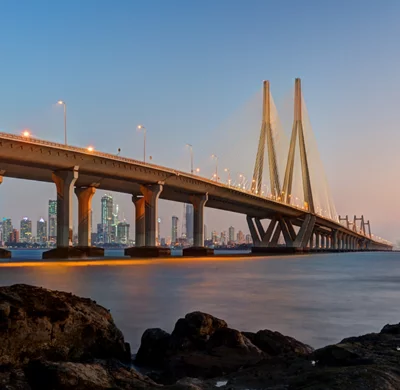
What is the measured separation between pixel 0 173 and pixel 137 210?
2696 cm

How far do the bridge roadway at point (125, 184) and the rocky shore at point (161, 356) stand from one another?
40938 millimetres

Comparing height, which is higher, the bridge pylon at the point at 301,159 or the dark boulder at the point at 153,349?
the bridge pylon at the point at 301,159

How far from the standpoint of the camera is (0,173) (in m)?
58.7

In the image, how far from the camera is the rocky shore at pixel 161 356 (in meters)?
6.49

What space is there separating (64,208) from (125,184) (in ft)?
58.6

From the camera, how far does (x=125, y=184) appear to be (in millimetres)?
73500

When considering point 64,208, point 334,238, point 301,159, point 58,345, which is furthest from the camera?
point 334,238

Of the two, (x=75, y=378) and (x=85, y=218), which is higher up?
(x=85, y=218)

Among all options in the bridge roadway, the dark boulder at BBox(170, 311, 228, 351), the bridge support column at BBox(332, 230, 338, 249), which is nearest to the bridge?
the bridge roadway

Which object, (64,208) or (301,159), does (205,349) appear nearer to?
(64,208)

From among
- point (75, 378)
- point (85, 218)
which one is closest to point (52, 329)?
point (75, 378)

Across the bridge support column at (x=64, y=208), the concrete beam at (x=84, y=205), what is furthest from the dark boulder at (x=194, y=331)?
the concrete beam at (x=84, y=205)

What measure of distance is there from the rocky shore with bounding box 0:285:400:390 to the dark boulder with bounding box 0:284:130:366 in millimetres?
15

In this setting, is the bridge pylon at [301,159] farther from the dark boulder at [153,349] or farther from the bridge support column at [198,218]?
the dark boulder at [153,349]
